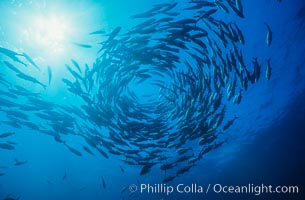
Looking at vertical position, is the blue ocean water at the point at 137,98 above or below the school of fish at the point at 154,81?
above

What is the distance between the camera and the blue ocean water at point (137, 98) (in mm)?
10078

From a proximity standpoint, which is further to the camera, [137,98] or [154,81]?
[137,98]

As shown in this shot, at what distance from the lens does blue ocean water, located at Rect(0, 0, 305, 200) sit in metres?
10.1

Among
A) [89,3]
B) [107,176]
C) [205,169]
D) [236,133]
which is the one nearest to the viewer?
[89,3]

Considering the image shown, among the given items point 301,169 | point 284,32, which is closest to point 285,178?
point 301,169

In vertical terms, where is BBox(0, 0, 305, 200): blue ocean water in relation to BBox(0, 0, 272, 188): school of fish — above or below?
above

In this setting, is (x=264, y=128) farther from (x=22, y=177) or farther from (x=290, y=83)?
(x=22, y=177)

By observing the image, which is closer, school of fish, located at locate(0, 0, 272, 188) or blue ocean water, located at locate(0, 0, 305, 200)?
school of fish, located at locate(0, 0, 272, 188)

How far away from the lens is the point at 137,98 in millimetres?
13305

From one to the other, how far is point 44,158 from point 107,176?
30.2 feet

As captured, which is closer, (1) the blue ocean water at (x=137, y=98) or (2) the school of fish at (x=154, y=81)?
(2) the school of fish at (x=154, y=81)

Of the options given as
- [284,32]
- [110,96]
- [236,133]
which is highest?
[284,32]

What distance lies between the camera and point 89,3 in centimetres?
942

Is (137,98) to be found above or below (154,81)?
below
